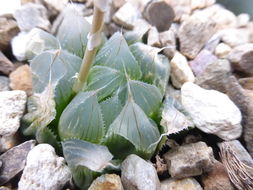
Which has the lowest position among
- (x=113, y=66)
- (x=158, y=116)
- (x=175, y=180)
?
(x=175, y=180)

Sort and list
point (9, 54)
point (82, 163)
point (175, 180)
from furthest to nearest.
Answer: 1. point (9, 54)
2. point (175, 180)
3. point (82, 163)

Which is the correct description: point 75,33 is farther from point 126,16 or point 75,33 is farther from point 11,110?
point 126,16

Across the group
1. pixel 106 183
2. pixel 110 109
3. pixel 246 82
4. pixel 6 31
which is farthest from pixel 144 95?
pixel 6 31

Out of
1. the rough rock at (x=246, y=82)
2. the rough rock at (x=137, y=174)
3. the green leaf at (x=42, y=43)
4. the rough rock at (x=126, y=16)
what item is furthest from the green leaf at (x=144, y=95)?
the rough rock at (x=126, y=16)

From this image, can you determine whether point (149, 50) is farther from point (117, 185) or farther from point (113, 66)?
point (117, 185)

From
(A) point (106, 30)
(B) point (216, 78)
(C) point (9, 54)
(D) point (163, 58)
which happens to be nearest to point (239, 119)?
(B) point (216, 78)

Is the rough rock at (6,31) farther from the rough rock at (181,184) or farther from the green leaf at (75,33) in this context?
the rough rock at (181,184)

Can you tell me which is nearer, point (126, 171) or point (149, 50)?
point (126, 171)
